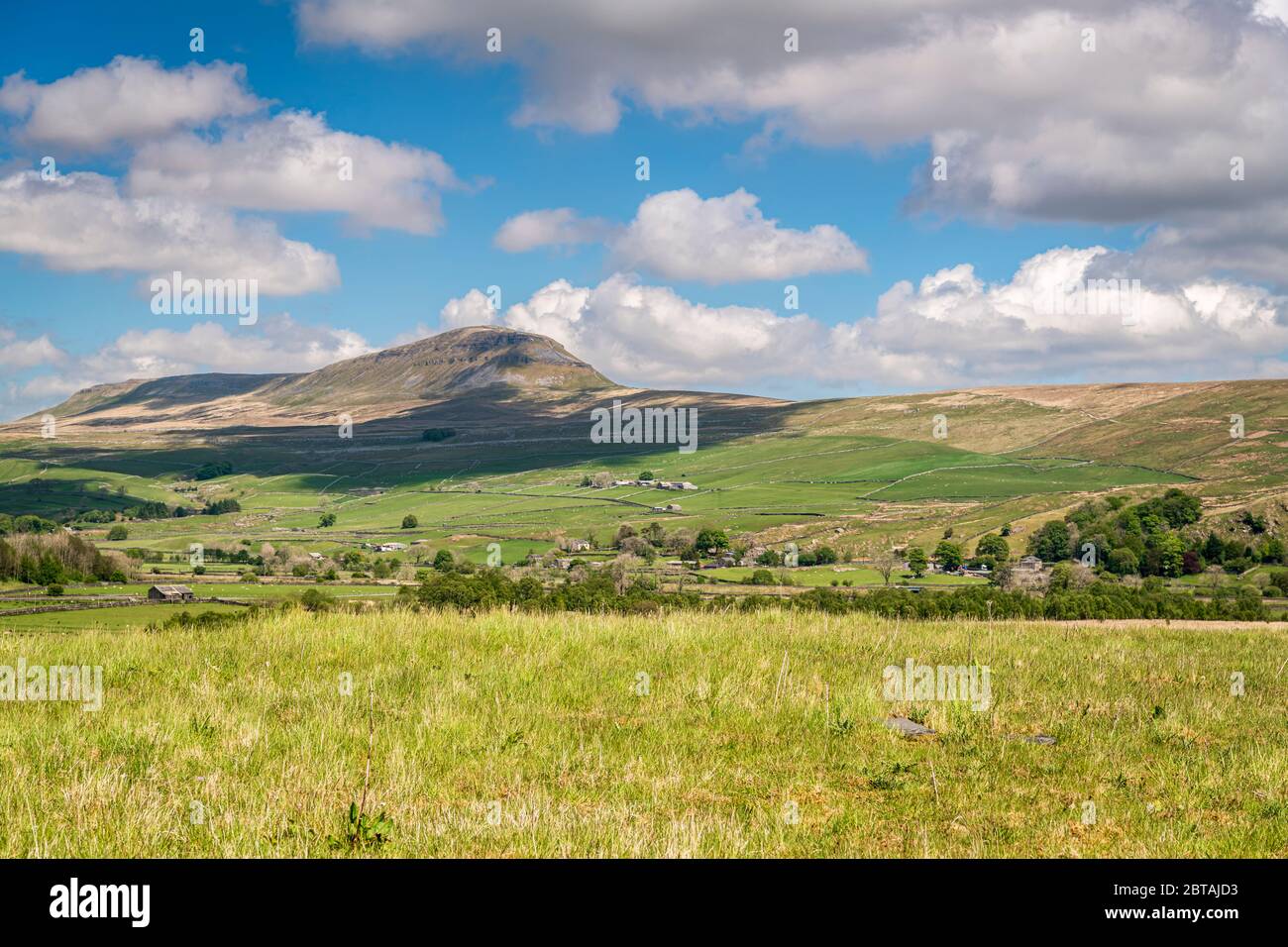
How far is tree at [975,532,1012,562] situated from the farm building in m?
81.7

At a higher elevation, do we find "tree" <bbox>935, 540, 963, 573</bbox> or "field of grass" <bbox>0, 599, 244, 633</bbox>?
"field of grass" <bbox>0, 599, 244, 633</bbox>

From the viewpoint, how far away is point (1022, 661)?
15211mm

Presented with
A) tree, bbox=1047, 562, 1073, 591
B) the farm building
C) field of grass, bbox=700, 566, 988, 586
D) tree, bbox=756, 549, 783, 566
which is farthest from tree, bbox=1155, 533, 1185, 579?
the farm building

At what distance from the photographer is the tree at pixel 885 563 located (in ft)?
322

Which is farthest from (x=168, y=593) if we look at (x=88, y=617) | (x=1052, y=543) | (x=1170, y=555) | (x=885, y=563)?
(x=1170, y=555)

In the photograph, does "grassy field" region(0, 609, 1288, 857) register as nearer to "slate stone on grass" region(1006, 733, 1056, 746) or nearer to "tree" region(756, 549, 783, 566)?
"slate stone on grass" region(1006, 733, 1056, 746)

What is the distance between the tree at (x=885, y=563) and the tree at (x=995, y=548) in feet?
33.3

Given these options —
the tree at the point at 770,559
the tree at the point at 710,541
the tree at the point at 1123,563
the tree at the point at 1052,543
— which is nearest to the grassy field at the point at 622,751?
the tree at the point at 1123,563

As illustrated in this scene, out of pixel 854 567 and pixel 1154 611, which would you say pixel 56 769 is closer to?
pixel 1154 611

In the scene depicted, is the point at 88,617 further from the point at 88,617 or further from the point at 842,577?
the point at 842,577

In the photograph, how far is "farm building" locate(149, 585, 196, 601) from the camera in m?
63.7
